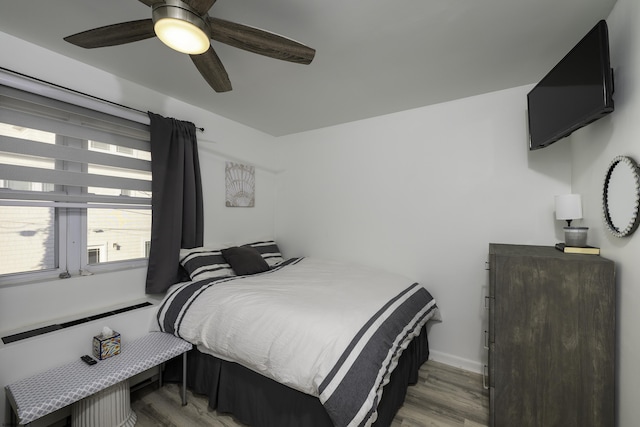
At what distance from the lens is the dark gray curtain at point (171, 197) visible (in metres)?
2.30

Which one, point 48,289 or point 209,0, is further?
point 48,289

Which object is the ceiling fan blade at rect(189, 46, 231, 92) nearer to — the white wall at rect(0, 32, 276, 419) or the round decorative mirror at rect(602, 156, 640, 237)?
the white wall at rect(0, 32, 276, 419)

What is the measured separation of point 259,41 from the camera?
1.29 metres

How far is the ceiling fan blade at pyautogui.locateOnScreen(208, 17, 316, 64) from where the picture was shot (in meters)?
1.23

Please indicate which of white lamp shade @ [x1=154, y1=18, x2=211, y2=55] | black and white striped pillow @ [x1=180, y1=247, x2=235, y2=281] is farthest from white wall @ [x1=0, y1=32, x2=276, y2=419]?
white lamp shade @ [x1=154, y1=18, x2=211, y2=55]

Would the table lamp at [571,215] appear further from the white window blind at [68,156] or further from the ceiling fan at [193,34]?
the white window blind at [68,156]

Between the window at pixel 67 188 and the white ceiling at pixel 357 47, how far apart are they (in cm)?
46

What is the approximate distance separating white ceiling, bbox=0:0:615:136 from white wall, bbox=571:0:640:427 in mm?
231

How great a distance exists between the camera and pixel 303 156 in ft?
11.8

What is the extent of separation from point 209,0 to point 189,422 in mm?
2364

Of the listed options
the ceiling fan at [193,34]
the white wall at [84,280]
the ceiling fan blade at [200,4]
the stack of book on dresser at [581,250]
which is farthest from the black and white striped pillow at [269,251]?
the stack of book on dresser at [581,250]

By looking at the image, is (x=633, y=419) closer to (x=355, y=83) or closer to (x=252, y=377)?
(x=252, y=377)

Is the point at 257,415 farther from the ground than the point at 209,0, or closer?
closer

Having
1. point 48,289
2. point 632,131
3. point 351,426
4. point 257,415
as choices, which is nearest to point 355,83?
point 632,131
